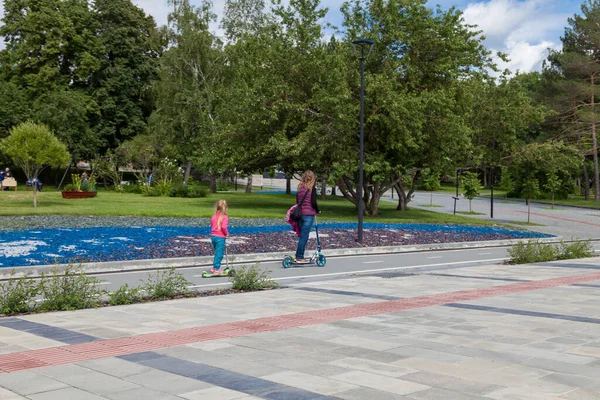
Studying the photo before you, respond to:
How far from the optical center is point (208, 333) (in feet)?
24.8

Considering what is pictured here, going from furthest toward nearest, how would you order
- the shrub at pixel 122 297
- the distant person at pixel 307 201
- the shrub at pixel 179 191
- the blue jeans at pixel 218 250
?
1. the shrub at pixel 179 191
2. the distant person at pixel 307 201
3. the blue jeans at pixel 218 250
4. the shrub at pixel 122 297

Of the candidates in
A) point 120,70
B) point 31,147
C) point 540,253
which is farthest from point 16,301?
point 120,70

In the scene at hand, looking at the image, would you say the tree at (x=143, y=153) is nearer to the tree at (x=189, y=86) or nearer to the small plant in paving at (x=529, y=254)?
the tree at (x=189, y=86)

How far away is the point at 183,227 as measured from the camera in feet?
75.9

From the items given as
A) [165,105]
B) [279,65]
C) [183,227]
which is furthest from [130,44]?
[183,227]

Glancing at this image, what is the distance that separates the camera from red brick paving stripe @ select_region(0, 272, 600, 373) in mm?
6219

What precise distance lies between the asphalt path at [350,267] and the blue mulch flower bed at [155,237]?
4.20ft

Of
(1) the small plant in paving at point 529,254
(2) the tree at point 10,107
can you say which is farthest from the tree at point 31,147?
(2) the tree at point 10,107

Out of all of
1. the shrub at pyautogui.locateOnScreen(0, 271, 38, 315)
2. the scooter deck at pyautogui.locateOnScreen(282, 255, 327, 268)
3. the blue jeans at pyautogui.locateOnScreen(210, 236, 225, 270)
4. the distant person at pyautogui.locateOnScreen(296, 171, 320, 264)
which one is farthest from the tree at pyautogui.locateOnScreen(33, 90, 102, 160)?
the shrub at pyautogui.locateOnScreen(0, 271, 38, 315)

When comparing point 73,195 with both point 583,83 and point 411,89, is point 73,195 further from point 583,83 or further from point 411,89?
point 583,83

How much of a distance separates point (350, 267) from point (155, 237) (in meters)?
6.42

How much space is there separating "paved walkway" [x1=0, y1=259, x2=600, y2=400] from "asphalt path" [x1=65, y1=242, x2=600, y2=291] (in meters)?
2.46

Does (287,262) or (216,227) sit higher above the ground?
(216,227)

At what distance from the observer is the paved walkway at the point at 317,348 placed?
5.26 meters
